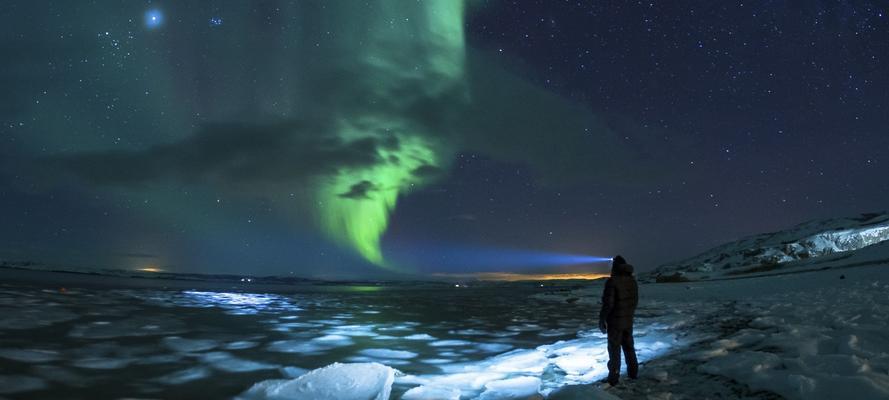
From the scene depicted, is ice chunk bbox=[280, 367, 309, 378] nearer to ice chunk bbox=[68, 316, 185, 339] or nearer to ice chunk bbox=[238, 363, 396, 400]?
ice chunk bbox=[238, 363, 396, 400]

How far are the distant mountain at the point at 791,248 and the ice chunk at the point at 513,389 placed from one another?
3303 inches

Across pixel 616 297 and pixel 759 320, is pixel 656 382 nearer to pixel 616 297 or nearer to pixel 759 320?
pixel 616 297

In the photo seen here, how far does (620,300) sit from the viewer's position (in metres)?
5.64

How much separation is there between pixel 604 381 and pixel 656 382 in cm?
65

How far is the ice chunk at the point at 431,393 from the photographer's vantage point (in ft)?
17.5

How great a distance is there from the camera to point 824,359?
17.9 ft

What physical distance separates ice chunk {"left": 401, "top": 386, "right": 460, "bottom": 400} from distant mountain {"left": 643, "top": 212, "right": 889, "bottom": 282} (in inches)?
3338

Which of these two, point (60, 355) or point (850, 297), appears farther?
point (850, 297)

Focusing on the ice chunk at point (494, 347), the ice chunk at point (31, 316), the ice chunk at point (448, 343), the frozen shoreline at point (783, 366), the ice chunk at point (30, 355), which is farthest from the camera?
the ice chunk at point (31, 316)

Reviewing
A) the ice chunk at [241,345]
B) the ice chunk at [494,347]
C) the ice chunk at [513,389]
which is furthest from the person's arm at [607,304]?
the ice chunk at [241,345]

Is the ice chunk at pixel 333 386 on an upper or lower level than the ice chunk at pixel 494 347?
upper

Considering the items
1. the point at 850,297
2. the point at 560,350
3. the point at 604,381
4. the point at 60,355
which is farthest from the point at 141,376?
the point at 850,297

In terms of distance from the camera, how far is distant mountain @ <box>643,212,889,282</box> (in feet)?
291

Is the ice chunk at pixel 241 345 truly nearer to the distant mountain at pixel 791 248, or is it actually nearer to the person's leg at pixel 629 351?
the person's leg at pixel 629 351
